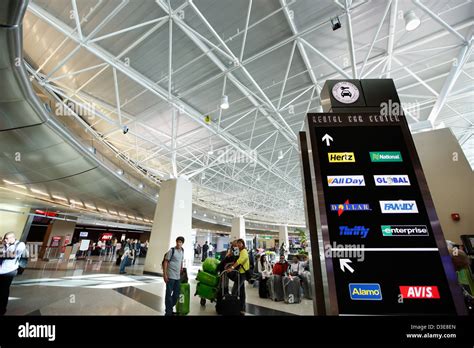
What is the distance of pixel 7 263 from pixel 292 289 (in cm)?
675

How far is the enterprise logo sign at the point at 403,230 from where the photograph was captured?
147 cm

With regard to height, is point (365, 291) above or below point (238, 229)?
below

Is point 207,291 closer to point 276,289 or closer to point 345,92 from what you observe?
point 276,289

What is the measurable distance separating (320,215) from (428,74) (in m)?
10.5

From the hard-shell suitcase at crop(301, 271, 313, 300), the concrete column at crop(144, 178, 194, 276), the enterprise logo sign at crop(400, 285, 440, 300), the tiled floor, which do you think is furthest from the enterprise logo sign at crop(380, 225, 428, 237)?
the concrete column at crop(144, 178, 194, 276)

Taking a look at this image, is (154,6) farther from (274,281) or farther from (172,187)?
(274,281)

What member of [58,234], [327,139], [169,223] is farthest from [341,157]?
[58,234]

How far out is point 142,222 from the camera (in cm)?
2559

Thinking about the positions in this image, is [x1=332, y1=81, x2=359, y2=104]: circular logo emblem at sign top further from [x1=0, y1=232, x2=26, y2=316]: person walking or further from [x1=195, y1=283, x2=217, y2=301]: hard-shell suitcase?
[x1=0, y1=232, x2=26, y2=316]: person walking

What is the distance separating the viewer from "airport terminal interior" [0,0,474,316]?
1549 mm

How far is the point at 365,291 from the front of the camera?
1350 mm

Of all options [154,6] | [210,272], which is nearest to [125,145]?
[154,6]

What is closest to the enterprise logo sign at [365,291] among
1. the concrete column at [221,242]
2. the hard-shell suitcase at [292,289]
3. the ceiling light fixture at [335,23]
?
the hard-shell suitcase at [292,289]

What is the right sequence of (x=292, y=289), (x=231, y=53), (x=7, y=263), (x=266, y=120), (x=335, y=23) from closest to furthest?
(x=7, y=263) → (x=335, y=23) → (x=292, y=289) → (x=231, y=53) → (x=266, y=120)
